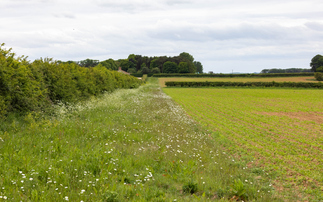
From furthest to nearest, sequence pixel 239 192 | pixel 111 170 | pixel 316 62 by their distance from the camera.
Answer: pixel 316 62 < pixel 111 170 < pixel 239 192

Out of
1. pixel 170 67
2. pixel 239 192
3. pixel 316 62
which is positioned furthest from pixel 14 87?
pixel 170 67

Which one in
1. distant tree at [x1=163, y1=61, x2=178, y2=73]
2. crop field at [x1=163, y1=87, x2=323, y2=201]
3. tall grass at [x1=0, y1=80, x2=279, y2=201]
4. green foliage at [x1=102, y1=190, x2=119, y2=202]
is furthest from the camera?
distant tree at [x1=163, y1=61, x2=178, y2=73]

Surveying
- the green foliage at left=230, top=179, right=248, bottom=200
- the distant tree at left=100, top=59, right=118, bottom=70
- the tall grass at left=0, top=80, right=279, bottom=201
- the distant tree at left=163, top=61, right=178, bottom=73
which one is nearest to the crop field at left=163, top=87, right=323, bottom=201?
the tall grass at left=0, top=80, right=279, bottom=201

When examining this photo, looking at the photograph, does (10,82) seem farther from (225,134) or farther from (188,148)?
(225,134)

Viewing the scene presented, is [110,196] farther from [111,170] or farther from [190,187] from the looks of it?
[190,187]

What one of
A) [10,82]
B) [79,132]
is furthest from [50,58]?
[79,132]

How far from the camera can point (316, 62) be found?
105 metres

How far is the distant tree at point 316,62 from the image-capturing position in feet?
336

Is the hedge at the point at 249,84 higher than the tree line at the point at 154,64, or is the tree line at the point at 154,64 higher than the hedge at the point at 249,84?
the tree line at the point at 154,64

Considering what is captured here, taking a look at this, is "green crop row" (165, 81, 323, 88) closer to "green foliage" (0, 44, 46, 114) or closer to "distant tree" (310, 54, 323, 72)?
"distant tree" (310, 54, 323, 72)

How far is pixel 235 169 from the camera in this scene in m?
7.28

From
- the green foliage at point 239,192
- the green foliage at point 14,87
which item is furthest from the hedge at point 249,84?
the green foliage at point 239,192

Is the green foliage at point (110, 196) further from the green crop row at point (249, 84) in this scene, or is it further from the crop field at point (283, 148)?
the green crop row at point (249, 84)

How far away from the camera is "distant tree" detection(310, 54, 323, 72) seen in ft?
336
